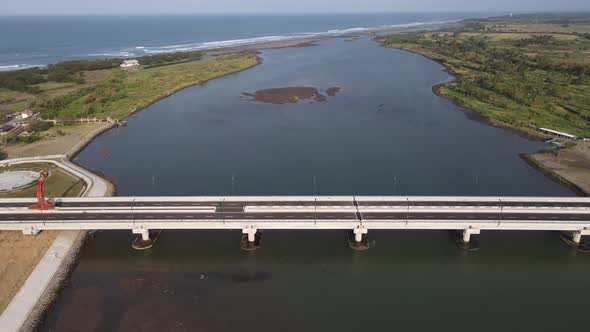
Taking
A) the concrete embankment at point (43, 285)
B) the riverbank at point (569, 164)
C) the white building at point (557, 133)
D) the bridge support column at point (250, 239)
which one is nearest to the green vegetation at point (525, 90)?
the white building at point (557, 133)

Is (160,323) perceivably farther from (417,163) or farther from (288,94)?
(288,94)

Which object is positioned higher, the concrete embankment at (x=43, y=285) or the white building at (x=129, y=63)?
the white building at (x=129, y=63)

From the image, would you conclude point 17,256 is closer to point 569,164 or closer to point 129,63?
point 569,164

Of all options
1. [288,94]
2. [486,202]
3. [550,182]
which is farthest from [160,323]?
[288,94]

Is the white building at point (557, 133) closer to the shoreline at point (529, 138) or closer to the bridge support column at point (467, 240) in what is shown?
the shoreline at point (529, 138)

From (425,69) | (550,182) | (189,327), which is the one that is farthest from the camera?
(425,69)

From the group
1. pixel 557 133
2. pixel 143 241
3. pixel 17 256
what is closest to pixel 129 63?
pixel 143 241
